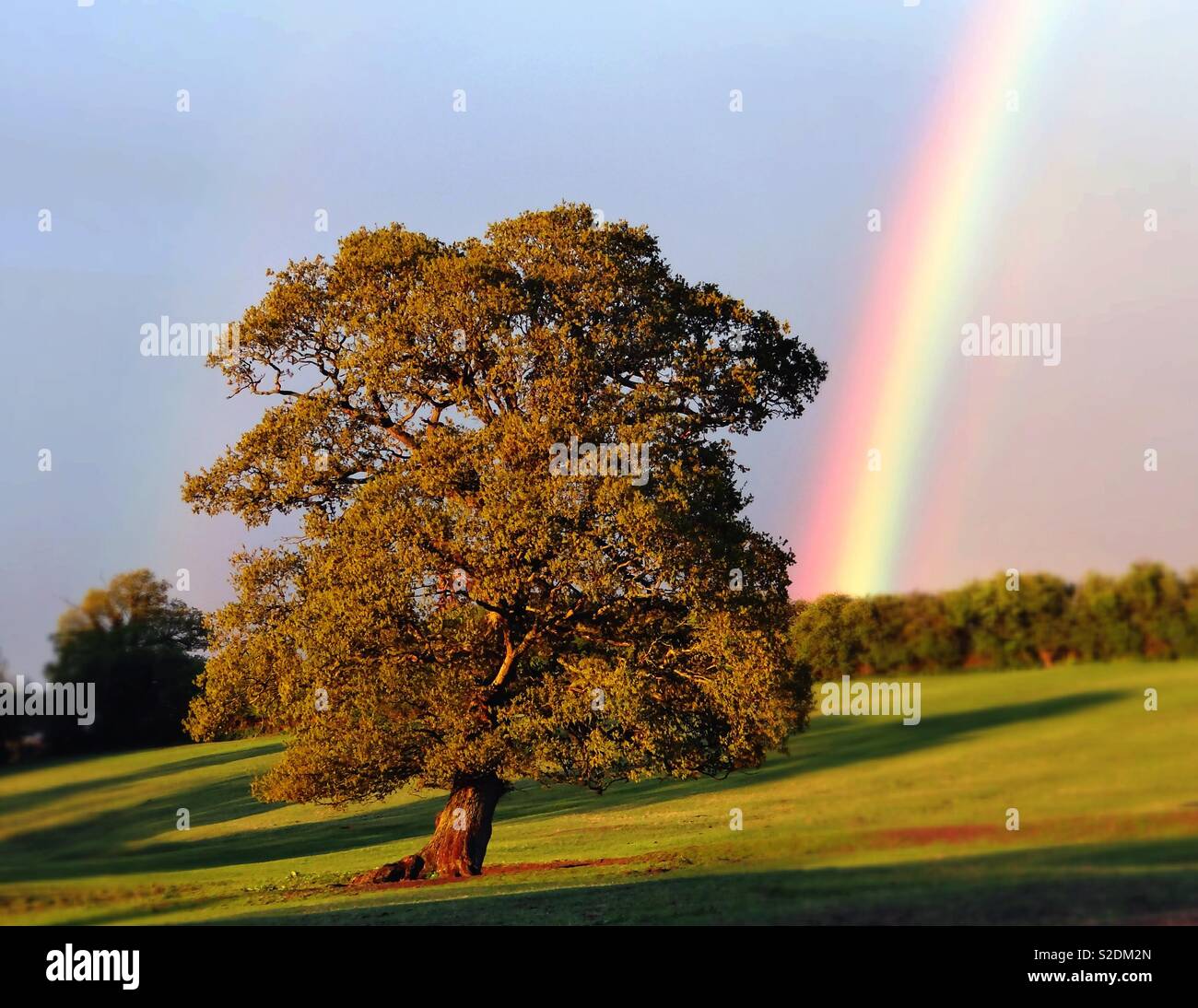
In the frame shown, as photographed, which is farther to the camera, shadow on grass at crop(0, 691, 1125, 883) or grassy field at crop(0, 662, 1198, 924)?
shadow on grass at crop(0, 691, 1125, 883)

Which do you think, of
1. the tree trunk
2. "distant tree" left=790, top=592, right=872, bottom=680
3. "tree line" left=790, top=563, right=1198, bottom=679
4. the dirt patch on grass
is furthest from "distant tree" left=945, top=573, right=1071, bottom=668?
the tree trunk

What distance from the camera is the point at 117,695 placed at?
140 feet

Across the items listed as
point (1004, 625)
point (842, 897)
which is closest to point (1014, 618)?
point (1004, 625)

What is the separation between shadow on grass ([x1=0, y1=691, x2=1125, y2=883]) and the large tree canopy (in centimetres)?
477

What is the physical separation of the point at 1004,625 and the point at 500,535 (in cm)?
3043

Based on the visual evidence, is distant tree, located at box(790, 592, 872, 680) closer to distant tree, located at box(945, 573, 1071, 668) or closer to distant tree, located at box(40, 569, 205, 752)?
distant tree, located at box(945, 573, 1071, 668)

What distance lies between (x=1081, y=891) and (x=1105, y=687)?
20.5 meters

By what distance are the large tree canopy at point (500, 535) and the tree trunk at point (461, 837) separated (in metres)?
0.07

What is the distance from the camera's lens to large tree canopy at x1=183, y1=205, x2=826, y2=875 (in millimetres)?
30047

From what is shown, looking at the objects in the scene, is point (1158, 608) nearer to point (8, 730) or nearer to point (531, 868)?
point (531, 868)

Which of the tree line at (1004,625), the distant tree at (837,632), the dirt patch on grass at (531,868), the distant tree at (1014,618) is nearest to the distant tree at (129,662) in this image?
the dirt patch on grass at (531,868)

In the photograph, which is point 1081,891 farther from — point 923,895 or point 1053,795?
point 1053,795

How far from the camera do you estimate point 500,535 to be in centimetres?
2916

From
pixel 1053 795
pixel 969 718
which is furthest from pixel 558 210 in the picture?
pixel 969 718
